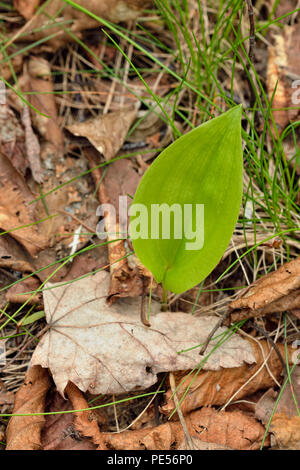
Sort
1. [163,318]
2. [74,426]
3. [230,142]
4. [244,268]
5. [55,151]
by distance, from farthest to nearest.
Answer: [55,151], [244,268], [163,318], [74,426], [230,142]

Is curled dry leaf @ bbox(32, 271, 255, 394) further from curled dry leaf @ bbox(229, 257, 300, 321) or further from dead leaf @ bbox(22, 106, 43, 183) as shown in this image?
dead leaf @ bbox(22, 106, 43, 183)

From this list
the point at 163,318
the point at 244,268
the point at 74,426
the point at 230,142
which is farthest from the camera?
the point at 244,268

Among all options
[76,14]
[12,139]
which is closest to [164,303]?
[12,139]

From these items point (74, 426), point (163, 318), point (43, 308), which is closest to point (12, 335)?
point (43, 308)

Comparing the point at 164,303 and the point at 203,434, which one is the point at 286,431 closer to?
the point at 203,434

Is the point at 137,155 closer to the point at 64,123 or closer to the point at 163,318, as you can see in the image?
the point at 64,123

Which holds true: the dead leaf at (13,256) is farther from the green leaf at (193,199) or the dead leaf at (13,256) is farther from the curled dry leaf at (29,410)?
the green leaf at (193,199)

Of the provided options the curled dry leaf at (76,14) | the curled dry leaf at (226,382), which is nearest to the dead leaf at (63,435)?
the curled dry leaf at (226,382)
